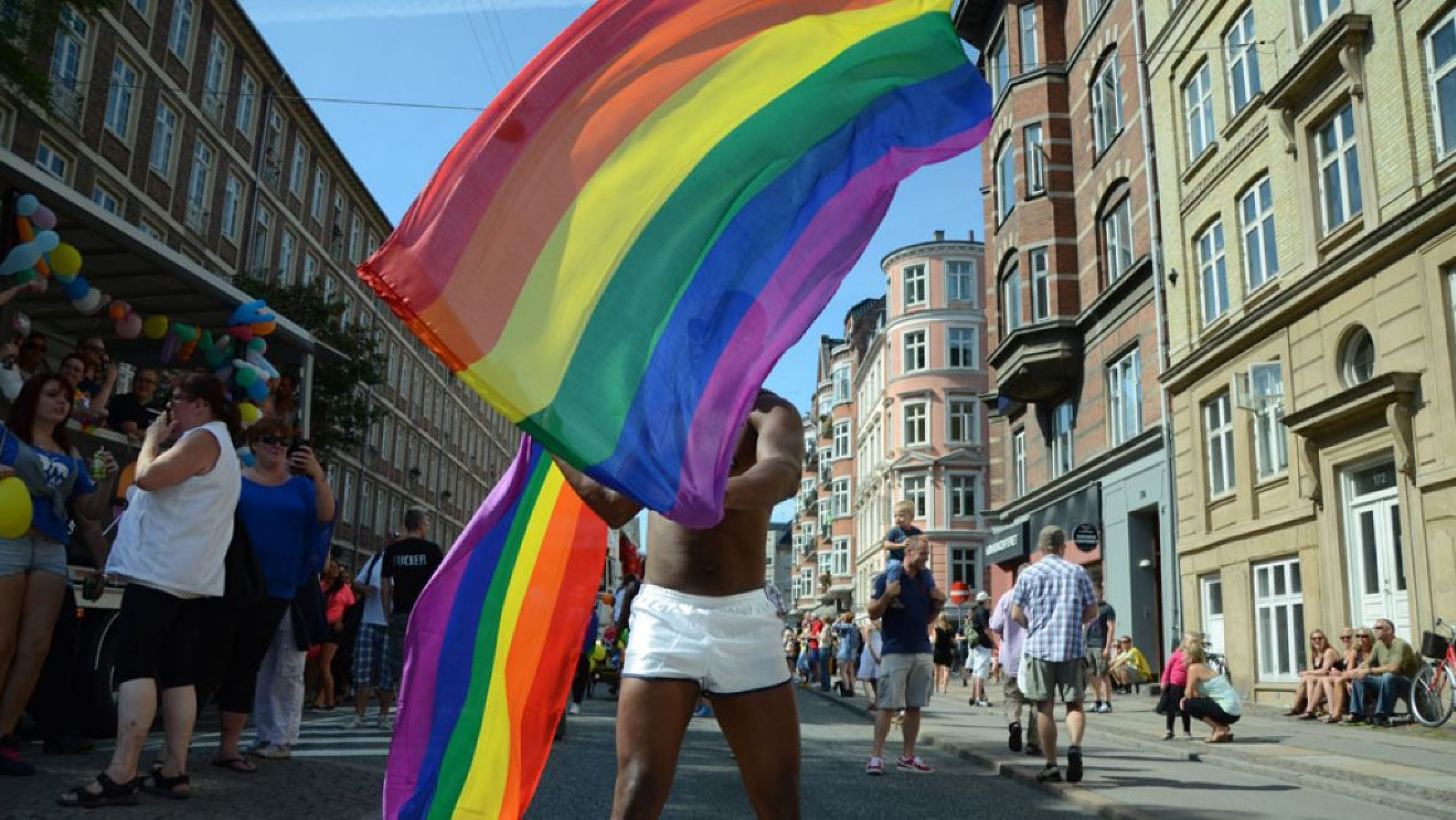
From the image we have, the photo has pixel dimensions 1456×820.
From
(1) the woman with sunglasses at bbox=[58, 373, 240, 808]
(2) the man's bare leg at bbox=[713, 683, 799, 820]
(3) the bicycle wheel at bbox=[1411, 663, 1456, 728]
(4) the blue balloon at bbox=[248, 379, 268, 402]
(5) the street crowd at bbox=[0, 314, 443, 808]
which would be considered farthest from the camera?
(3) the bicycle wheel at bbox=[1411, 663, 1456, 728]

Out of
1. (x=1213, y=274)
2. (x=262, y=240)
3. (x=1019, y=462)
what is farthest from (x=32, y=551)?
(x=262, y=240)

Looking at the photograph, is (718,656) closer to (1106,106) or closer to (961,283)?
(1106,106)

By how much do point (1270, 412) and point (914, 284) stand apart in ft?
135

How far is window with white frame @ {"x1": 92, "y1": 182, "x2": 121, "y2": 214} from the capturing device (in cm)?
3028

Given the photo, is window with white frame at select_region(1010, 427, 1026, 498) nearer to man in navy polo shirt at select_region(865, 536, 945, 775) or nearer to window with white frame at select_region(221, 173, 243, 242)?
window with white frame at select_region(221, 173, 243, 242)

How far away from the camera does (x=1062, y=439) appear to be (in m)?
33.7

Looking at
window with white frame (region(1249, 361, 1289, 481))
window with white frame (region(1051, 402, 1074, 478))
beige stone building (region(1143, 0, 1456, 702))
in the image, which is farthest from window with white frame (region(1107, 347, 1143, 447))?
window with white frame (region(1249, 361, 1289, 481))

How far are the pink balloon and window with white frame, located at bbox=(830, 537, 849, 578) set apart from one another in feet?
237

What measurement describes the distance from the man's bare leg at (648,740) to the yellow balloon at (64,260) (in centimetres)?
836

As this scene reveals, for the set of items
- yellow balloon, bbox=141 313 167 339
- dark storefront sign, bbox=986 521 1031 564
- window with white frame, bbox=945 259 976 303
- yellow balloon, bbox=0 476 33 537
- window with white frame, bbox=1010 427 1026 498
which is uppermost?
window with white frame, bbox=945 259 976 303

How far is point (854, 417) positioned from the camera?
81.0 metres

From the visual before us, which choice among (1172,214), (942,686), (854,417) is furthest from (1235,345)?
(854,417)

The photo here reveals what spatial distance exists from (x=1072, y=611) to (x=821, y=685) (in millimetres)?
19679

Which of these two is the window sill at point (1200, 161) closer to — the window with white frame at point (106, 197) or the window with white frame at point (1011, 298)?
the window with white frame at point (1011, 298)
